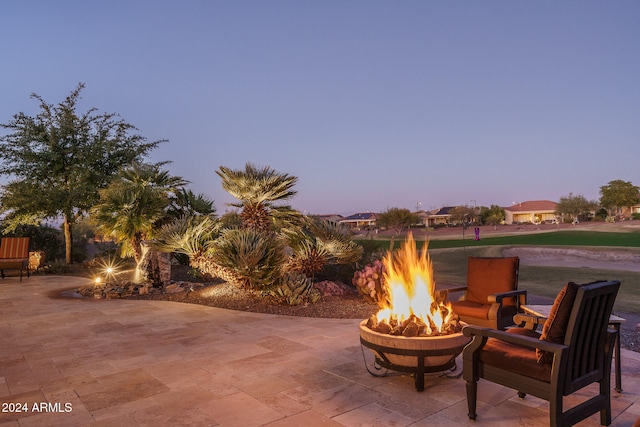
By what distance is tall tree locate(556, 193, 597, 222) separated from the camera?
72562 millimetres

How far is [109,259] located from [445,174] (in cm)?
5226

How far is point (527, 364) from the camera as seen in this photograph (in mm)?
2902

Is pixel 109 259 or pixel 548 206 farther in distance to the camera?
pixel 548 206

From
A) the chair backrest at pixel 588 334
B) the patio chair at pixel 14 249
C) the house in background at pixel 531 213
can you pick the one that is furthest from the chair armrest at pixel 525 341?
the house in background at pixel 531 213

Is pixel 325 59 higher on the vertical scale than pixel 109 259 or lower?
higher

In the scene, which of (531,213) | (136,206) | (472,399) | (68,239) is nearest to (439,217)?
(531,213)

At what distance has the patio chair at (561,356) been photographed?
2705 mm

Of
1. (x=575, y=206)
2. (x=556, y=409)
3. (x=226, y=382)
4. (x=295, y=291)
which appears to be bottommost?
(x=226, y=382)

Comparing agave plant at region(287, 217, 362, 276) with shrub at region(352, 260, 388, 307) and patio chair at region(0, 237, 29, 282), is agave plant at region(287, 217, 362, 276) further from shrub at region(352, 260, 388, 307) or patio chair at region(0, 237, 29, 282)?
patio chair at region(0, 237, 29, 282)

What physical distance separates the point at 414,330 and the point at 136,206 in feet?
27.8

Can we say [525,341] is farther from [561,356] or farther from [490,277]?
[490,277]

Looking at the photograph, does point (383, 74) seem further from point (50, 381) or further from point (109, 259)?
point (50, 381)

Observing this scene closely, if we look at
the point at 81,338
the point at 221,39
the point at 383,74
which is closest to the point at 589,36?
the point at 383,74

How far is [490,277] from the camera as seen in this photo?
5.36m
